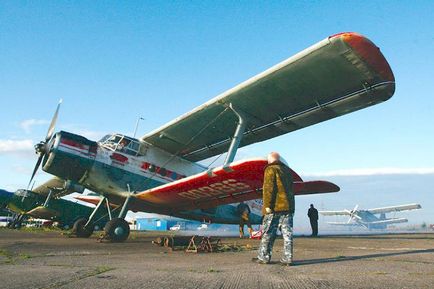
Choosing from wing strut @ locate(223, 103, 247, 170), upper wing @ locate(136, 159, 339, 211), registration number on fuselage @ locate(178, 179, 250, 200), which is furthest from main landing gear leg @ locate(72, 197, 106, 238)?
wing strut @ locate(223, 103, 247, 170)

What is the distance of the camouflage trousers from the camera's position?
4.50 metres

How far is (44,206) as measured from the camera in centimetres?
2086

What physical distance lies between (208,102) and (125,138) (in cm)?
394

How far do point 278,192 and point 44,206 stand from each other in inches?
811

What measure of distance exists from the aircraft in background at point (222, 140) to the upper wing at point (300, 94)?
2 cm

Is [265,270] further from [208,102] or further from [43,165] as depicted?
[43,165]

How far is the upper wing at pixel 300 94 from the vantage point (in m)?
6.82

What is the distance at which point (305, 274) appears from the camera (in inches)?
138

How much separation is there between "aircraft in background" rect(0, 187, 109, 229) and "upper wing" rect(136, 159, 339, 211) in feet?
43.6

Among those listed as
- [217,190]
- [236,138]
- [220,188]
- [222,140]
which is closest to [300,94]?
[236,138]

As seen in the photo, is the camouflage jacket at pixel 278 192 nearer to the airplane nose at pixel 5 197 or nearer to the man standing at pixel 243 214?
the man standing at pixel 243 214

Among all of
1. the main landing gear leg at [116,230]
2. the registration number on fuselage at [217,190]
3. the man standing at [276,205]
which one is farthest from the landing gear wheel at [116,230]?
the man standing at [276,205]

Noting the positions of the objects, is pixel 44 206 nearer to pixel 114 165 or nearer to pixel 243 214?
pixel 114 165

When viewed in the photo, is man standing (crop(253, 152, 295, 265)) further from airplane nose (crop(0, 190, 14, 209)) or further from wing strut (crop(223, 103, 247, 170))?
airplane nose (crop(0, 190, 14, 209))
